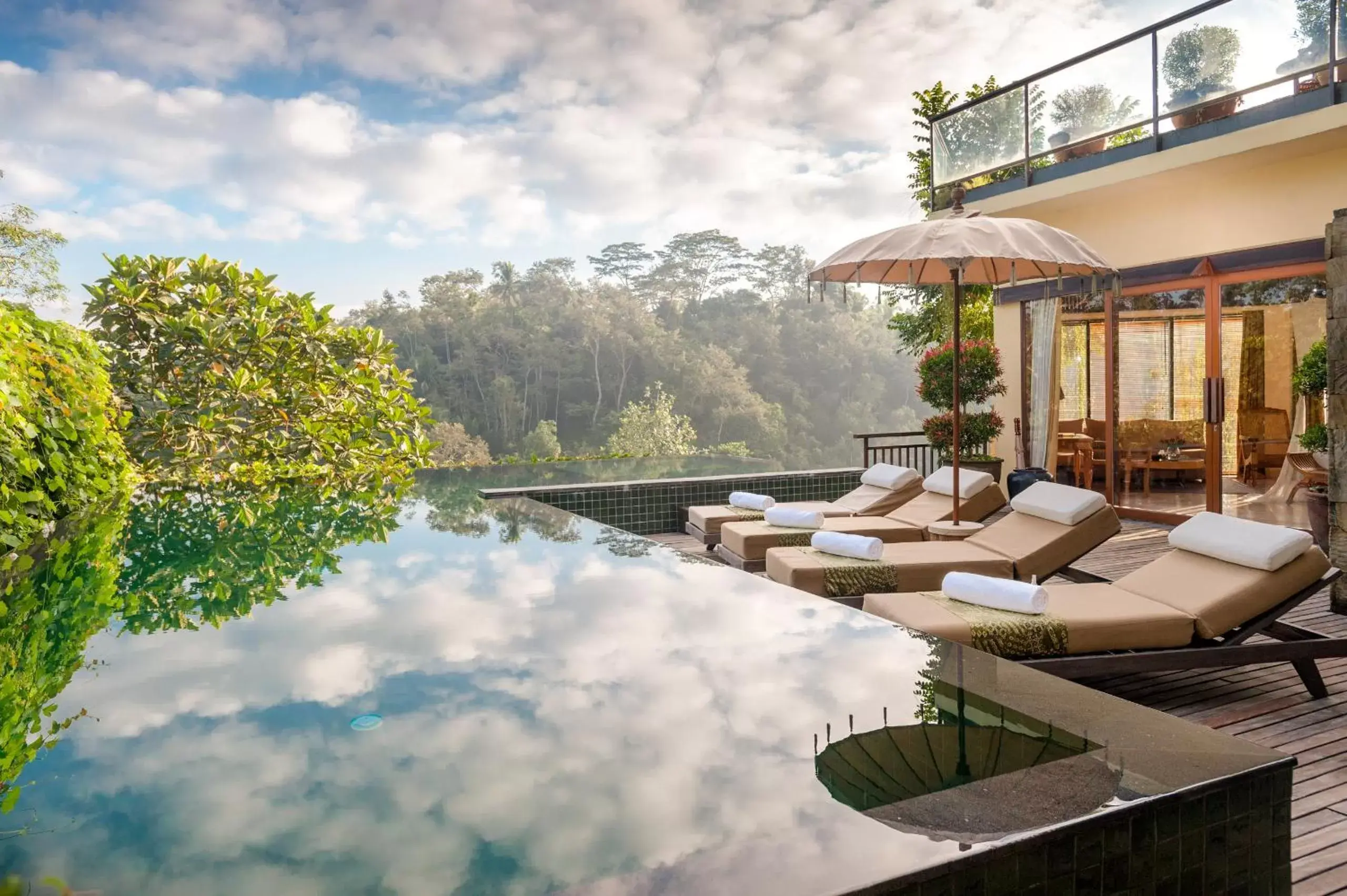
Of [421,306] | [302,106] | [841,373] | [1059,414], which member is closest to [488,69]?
[302,106]

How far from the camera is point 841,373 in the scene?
4188 cm

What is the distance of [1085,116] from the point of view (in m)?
8.80

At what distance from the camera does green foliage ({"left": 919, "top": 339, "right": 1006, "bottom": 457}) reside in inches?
377

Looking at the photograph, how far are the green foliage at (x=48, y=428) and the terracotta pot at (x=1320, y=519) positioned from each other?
7538 millimetres

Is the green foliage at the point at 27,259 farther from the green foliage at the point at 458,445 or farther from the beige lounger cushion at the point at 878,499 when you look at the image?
the beige lounger cushion at the point at 878,499

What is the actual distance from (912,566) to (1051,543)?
2.60 ft

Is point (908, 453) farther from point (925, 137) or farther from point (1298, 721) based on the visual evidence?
point (1298, 721)

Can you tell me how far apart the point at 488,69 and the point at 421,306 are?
9.21m

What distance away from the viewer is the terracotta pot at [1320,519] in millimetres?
6691

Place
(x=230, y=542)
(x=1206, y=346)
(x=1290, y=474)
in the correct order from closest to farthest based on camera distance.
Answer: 1. (x=230, y=542)
2. (x=1290, y=474)
3. (x=1206, y=346)

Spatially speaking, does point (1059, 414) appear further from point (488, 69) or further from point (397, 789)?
point (488, 69)

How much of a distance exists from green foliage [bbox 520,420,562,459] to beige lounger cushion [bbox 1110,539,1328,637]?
31572 millimetres

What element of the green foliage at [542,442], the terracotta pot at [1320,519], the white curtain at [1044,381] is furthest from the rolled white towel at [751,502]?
the green foliage at [542,442]

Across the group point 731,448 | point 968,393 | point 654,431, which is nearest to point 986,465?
point 968,393
